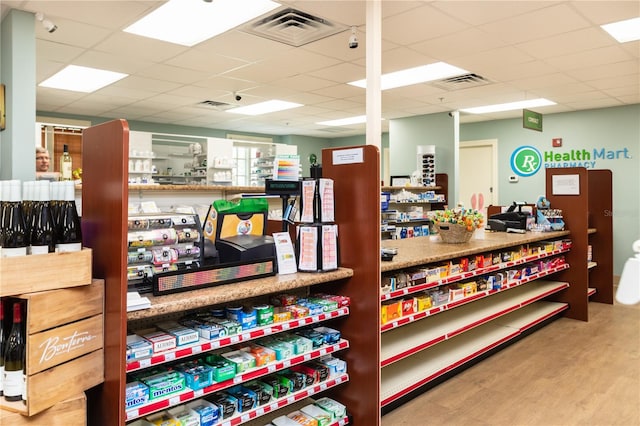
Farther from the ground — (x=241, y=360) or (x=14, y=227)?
(x=14, y=227)

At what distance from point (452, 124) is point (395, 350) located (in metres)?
6.89

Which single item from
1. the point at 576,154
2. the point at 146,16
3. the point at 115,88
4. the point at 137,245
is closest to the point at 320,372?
the point at 137,245

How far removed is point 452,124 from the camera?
9.29m

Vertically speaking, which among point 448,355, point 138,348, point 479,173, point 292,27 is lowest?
point 448,355

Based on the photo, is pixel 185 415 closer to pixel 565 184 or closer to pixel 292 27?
pixel 292 27

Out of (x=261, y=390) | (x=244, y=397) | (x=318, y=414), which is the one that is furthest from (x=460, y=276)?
(x=244, y=397)

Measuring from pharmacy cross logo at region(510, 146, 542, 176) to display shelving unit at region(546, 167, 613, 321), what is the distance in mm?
2741

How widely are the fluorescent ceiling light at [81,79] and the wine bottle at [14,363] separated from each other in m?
5.31

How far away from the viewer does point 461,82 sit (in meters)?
6.87

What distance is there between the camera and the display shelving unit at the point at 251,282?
1800 mm

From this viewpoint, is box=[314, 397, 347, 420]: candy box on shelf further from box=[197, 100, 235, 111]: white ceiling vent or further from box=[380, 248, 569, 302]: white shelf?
box=[197, 100, 235, 111]: white ceiling vent

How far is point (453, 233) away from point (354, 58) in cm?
246

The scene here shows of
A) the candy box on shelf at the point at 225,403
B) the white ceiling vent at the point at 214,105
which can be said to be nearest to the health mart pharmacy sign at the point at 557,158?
the white ceiling vent at the point at 214,105

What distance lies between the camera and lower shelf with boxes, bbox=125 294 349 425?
2.01 meters
